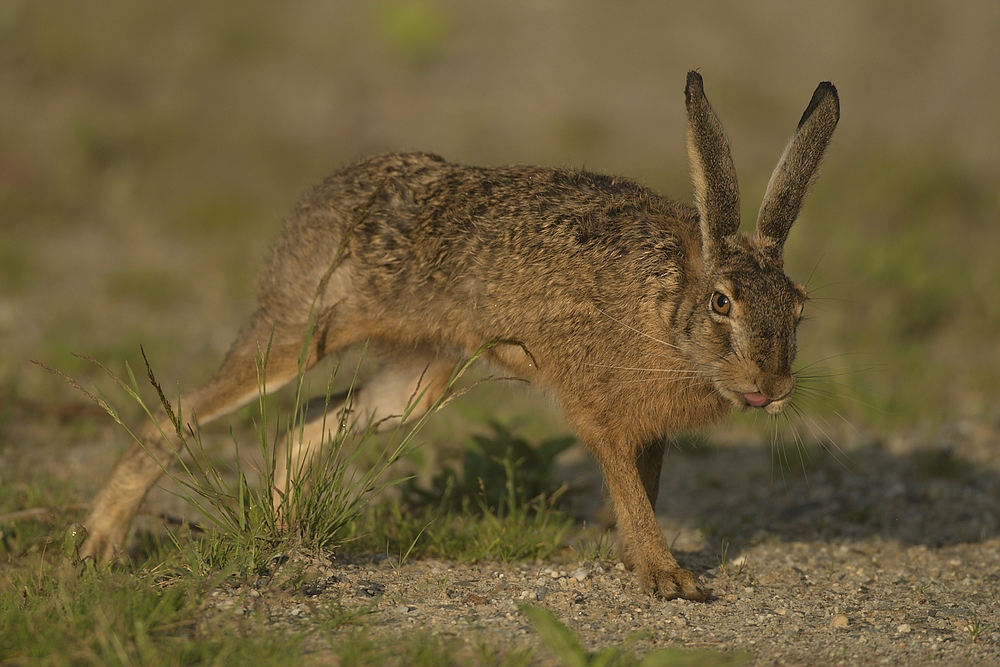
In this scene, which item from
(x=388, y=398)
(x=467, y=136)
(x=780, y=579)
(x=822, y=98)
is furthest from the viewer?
(x=467, y=136)

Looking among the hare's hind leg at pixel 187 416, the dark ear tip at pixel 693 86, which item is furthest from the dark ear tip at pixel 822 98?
the hare's hind leg at pixel 187 416

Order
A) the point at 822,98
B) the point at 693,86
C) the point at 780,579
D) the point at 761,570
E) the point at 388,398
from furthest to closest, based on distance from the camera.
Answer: the point at 388,398, the point at 761,570, the point at 780,579, the point at 822,98, the point at 693,86

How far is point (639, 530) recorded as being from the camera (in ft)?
14.1

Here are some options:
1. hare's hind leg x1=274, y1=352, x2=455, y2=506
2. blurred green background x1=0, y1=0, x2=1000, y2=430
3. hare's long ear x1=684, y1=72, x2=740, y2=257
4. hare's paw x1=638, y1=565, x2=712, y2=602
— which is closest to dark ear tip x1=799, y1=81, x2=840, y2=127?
hare's long ear x1=684, y1=72, x2=740, y2=257

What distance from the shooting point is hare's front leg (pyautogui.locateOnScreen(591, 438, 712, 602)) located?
4.15m

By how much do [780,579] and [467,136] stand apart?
9.41 metres

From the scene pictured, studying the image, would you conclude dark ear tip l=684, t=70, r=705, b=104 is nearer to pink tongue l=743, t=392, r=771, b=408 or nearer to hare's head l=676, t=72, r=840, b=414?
hare's head l=676, t=72, r=840, b=414

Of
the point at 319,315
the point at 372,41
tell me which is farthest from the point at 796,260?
the point at 372,41

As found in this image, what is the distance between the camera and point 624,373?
4422mm

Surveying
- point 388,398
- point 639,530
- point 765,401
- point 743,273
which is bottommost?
point 639,530

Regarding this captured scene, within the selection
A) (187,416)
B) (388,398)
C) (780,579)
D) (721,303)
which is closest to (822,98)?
(721,303)

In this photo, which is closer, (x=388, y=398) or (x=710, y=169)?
(x=710, y=169)

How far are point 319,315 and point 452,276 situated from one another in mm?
638

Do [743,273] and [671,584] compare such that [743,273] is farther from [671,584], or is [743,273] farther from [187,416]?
[187,416]
